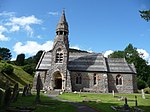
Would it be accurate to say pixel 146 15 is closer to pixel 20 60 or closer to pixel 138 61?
pixel 138 61

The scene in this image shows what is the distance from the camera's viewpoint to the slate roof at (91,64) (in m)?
49.0

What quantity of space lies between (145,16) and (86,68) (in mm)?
29568

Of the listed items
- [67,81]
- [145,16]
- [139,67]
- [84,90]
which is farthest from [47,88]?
[139,67]

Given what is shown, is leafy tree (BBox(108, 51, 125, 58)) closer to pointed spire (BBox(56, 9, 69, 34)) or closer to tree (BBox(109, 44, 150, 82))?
tree (BBox(109, 44, 150, 82))

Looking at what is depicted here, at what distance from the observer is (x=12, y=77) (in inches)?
2053

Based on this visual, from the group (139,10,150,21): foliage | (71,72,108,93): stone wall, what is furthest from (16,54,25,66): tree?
(139,10,150,21): foliage

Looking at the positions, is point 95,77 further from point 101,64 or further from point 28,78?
point 28,78

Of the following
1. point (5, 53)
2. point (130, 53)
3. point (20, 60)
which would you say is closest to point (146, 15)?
point (130, 53)

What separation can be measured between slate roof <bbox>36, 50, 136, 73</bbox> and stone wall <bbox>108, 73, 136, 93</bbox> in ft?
3.79

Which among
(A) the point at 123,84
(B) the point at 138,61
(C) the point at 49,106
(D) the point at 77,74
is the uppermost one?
(B) the point at 138,61

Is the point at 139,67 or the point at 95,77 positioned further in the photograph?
the point at 139,67

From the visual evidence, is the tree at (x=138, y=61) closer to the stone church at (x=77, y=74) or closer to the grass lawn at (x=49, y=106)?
the stone church at (x=77, y=74)

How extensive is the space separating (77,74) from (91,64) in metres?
4.30

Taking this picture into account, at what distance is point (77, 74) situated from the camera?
159 ft
